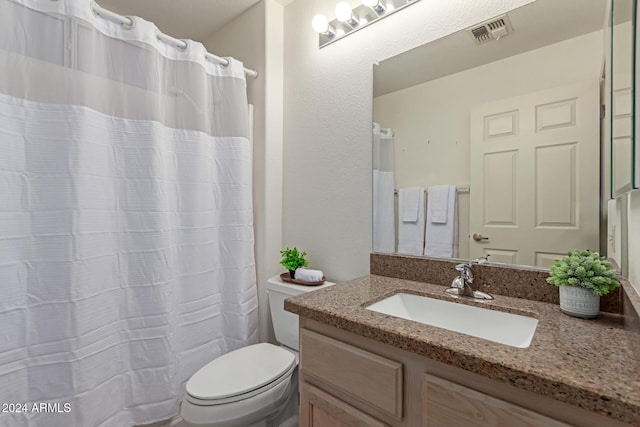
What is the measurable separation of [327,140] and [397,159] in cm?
44

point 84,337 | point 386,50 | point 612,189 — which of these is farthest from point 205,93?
point 612,189

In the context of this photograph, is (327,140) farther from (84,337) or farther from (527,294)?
(84,337)

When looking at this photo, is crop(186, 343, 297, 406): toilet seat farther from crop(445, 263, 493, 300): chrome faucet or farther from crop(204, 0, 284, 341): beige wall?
crop(445, 263, 493, 300): chrome faucet

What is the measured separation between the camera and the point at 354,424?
32.0 inches

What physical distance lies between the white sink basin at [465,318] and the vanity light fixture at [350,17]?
4.16ft

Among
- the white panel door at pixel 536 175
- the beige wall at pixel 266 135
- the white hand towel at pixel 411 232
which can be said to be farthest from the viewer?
the beige wall at pixel 266 135

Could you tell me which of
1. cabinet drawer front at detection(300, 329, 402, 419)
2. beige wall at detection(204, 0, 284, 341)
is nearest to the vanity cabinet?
cabinet drawer front at detection(300, 329, 402, 419)

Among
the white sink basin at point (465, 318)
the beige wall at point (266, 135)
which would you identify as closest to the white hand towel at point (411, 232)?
the white sink basin at point (465, 318)

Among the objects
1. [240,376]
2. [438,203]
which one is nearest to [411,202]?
[438,203]

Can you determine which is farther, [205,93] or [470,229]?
[205,93]

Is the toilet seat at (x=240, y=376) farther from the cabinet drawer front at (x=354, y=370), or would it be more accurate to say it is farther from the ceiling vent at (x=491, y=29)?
the ceiling vent at (x=491, y=29)

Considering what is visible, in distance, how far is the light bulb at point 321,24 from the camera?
60.2 inches

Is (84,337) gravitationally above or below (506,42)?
below

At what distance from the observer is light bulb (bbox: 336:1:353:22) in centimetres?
144
